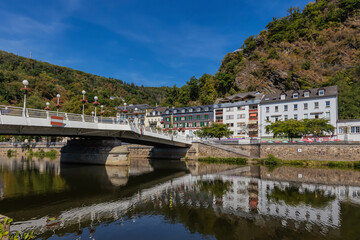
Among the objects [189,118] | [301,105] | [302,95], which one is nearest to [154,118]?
[189,118]

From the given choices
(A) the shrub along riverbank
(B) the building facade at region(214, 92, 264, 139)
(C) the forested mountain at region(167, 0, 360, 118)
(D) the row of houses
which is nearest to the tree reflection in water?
(A) the shrub along riverbank

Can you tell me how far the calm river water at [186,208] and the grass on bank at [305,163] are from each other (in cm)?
1047

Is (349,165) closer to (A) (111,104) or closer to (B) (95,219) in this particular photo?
(B) (95,219)

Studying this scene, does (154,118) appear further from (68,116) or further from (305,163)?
(68,116)

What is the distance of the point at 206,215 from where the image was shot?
14195mm

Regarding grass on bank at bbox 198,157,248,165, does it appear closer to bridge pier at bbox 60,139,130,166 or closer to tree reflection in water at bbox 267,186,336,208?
bridge pier at bbox 60,139,130,166

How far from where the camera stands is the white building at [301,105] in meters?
54.1

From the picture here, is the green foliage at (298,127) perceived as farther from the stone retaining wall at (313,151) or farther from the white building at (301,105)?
the white building at (301,105)

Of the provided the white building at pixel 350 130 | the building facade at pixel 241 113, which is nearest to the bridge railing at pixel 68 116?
the building facade at pixel 241 113

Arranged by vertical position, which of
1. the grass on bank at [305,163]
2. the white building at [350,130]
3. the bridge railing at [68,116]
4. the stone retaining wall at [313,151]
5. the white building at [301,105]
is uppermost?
the white building at [301,105]

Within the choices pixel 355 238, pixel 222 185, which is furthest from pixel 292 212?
pixel 222 185

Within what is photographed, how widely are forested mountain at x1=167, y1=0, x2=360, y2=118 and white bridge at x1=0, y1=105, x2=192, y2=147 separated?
53.2 m

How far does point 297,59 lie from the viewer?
8275 cm

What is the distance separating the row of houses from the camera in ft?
176
